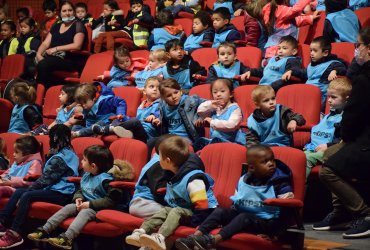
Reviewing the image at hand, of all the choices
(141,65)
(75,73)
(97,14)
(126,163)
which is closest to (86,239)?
(126,163)

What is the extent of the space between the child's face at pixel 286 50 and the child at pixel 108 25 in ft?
6.90

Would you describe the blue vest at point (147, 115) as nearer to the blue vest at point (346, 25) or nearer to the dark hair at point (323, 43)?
the dark hair at point (323, 43)

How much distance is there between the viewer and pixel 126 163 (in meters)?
4.19

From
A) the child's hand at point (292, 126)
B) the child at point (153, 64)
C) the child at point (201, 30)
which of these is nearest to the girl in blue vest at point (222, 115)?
the child's hand at point (292, 126)

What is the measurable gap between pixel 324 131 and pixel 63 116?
2.08m

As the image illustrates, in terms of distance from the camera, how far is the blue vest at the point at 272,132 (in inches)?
164

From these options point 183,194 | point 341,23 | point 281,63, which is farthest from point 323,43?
point 183,194

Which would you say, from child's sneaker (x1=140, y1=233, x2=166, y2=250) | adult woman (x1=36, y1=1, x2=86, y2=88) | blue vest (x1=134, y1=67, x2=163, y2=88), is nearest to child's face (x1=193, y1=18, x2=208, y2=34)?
blue vest (x1=134, y1=67, x2=163, y2=88)

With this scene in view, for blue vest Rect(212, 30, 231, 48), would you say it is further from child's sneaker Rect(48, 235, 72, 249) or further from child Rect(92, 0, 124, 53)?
child's sneaker Rect(48, 235, 72, 249)

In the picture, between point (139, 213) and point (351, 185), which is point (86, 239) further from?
point (351, 185)

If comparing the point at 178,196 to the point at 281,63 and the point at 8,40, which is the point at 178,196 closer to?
the point at 281,63

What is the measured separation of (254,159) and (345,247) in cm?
55

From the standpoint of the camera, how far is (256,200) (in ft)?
11.4

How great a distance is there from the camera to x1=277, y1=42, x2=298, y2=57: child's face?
4926mm
